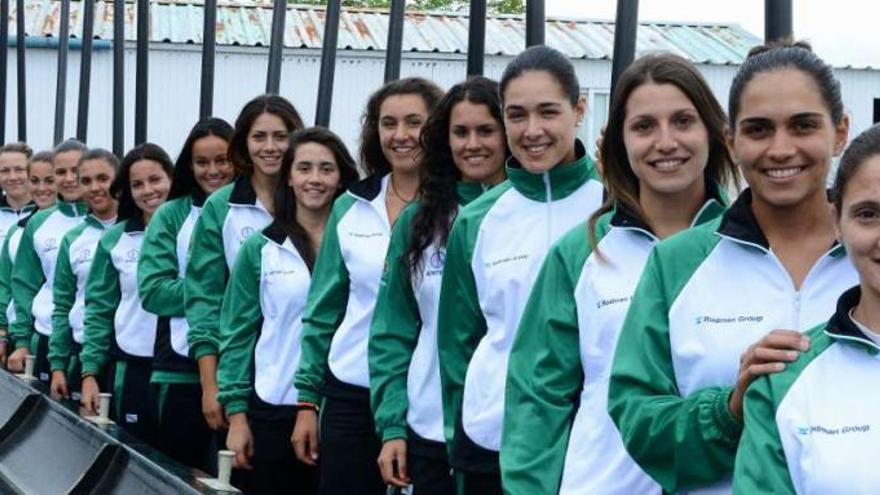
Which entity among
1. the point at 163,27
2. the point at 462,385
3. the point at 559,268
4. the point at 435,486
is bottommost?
the point at 435,486

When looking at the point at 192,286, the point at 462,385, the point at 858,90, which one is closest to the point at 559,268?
the point at 462,385

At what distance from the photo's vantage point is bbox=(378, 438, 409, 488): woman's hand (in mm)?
5031

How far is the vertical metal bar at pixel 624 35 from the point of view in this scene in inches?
217

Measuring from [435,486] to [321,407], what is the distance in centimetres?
88

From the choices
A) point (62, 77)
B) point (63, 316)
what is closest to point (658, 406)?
point (63, 316)

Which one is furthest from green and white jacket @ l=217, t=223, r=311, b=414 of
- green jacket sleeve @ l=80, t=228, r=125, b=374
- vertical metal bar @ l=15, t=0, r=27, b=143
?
vertical metal bar @ l=15, t=0, r=27, b=143

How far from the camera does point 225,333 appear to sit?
634 cm

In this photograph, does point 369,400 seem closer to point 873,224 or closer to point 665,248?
point 665,248

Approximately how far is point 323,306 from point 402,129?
2.07 ft

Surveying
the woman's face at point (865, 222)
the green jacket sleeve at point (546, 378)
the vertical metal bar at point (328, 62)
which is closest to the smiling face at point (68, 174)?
the vertical metal bar at point (328, 62)

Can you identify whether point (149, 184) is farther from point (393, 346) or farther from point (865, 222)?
point (865, 222)

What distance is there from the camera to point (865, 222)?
2.77m

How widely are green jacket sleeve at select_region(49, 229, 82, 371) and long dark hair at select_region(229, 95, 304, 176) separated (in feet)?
8.09

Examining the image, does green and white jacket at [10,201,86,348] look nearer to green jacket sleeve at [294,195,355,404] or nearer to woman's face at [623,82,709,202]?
green jacket sleeve at [294,195,355,404]
